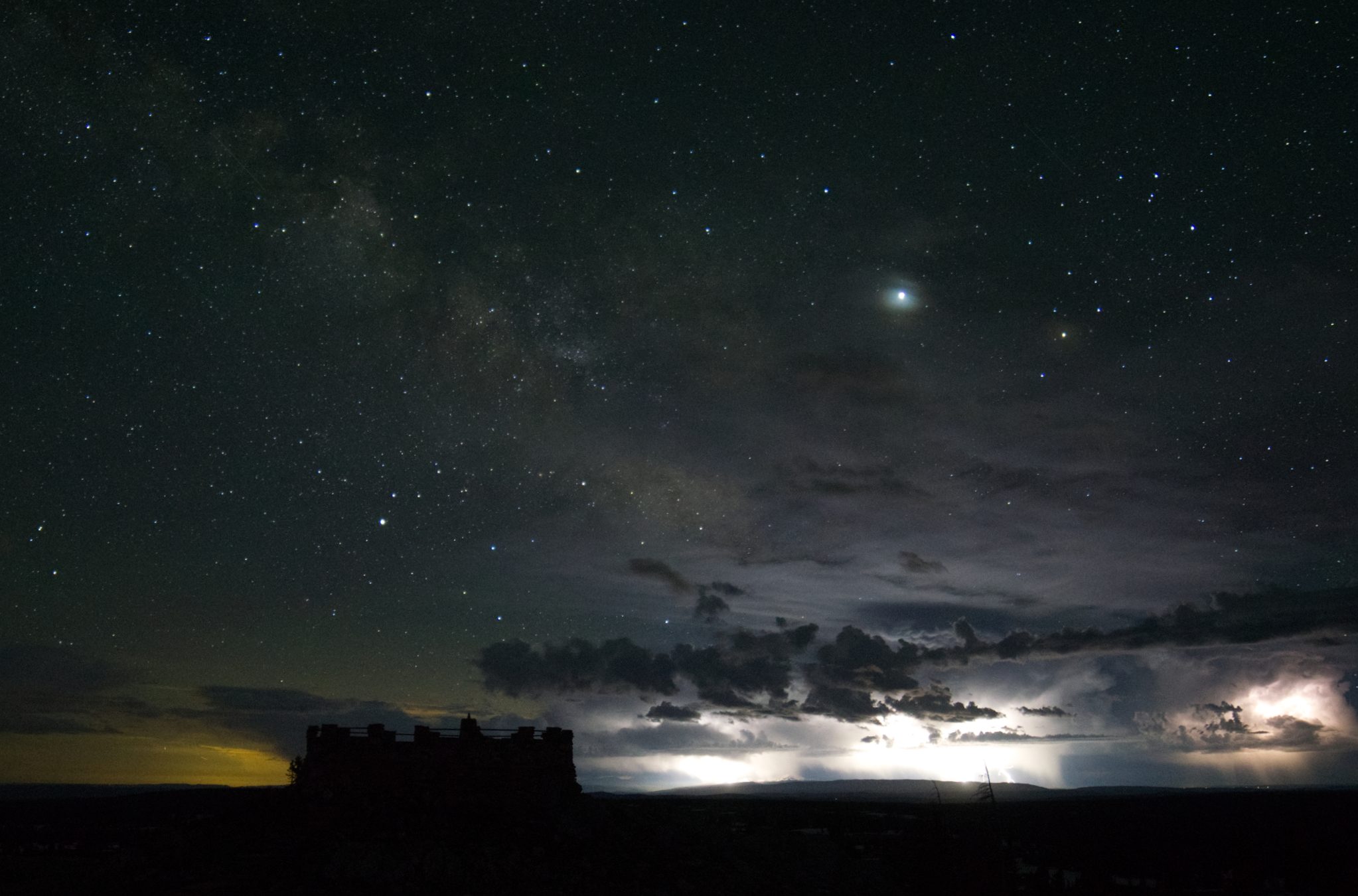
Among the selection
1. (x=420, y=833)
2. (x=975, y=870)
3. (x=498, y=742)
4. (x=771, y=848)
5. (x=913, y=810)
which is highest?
(x=498, y=742)

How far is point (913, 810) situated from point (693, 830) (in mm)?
177214

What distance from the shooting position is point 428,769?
106 ft

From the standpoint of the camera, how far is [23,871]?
4472cm

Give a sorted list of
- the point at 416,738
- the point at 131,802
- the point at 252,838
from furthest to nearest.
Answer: the point at 131,802 < the point at 416,738 < the point at 252,838

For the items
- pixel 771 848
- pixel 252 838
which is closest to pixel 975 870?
pixel 771 848

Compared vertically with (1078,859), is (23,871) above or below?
above

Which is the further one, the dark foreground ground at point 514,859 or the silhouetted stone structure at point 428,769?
the silhouetted stone structure at point 428,769

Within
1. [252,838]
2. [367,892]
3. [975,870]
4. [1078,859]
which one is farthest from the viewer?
[1078,859]

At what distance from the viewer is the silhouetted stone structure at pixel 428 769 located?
31.8 metres

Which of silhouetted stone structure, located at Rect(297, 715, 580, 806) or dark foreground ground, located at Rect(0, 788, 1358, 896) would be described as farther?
silhouetted stone structure, located at Rect(297, 715, 580, 806)

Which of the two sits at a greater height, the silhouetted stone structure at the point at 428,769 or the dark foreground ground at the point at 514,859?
the silhouetted stone structure at the point at 428,769

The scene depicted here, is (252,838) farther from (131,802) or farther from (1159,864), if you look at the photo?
(131,802)

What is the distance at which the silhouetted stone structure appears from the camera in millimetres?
31750

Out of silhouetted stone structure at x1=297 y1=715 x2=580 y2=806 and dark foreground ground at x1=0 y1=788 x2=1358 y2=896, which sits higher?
silhouetted stone structure at x1=297 y1=715 x2=580 y2=806
